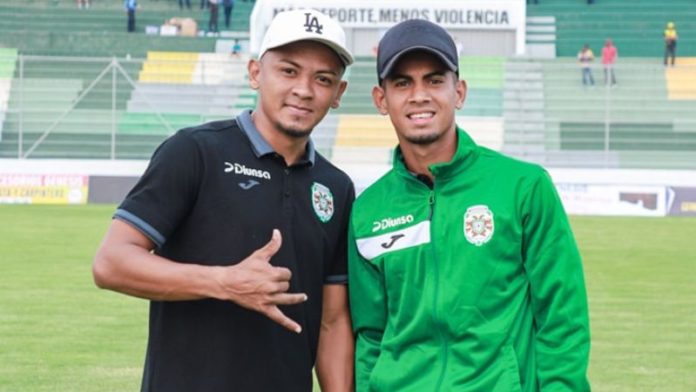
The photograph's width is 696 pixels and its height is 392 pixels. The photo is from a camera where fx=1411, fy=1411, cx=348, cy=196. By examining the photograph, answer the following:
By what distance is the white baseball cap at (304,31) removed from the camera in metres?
4.69

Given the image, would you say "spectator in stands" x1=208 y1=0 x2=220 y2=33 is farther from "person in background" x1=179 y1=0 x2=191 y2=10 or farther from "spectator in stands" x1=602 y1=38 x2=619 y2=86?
"spectator in stands" x1=602 y1=38 x2=619 y2=86

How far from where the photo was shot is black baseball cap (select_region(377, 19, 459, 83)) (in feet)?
15.0

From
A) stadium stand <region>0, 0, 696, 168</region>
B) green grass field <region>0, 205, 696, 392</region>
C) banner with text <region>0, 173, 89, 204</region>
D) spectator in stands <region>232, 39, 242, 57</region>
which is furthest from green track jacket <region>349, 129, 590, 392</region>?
spectator in stands <region>232, 39, 242, 57</region>

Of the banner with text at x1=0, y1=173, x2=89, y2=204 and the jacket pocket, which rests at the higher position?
the jacket pocket

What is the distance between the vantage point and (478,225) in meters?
4.46

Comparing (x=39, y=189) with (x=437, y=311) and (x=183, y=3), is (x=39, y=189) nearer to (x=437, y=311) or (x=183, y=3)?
(x=183, y=3)

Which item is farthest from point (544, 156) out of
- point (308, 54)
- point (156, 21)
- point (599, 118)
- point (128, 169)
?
point (308, 54)

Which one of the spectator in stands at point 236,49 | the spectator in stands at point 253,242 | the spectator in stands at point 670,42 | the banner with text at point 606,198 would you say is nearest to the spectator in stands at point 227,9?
the spectator in stands at point 236,49

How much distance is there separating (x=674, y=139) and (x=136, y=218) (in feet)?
94.9

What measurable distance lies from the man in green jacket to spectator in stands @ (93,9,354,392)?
20cm

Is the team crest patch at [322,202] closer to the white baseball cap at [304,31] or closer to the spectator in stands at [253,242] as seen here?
the spectator in stands at [253,242]

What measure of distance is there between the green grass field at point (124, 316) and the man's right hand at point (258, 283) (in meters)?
5.14

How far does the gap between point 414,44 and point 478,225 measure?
0.63 meters

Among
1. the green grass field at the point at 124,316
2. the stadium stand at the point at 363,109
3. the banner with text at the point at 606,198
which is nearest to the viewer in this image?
the green grass field at the point at 124,316
